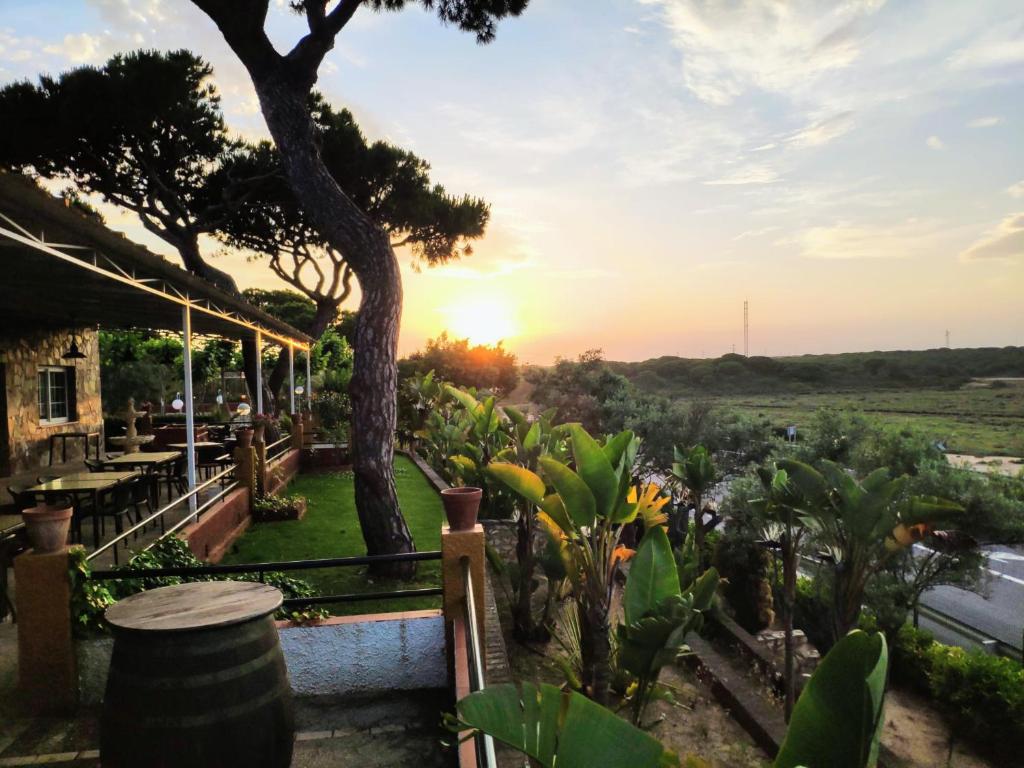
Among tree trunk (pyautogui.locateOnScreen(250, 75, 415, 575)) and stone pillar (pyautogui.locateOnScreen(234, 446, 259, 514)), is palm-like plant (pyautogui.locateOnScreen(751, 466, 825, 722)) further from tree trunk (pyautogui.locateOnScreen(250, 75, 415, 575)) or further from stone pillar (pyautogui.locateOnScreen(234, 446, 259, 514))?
stone pillar (pyautogui.locateOnScreen(234, 446, 259, 514))

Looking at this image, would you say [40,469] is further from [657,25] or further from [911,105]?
[911,105]

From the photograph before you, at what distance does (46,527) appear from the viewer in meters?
4.23

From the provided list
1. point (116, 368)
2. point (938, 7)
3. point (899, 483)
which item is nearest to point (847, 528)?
point (899, 483)

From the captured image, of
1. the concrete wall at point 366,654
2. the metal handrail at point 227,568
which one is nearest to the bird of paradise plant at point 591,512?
the metal handrail at point 227,568

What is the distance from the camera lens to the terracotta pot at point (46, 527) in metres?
4.21

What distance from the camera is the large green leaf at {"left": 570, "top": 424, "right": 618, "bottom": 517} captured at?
4500 millimetres

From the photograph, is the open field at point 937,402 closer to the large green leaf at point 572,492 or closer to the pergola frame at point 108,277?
the pergola frame at point 108,277

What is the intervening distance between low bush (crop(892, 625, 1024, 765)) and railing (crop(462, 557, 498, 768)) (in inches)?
283

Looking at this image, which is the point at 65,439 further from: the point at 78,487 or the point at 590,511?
the point at 590,511

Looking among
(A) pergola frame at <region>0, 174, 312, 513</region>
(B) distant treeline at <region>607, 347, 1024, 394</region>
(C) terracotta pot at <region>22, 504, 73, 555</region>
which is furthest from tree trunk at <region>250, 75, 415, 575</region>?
(B) distant treeline at <region>607, 347, 1024, 394</region>

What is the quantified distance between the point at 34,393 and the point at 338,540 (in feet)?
24.9

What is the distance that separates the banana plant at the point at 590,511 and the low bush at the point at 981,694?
6041mm

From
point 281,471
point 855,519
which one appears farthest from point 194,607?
point 281,471

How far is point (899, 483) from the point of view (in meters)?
5.99
